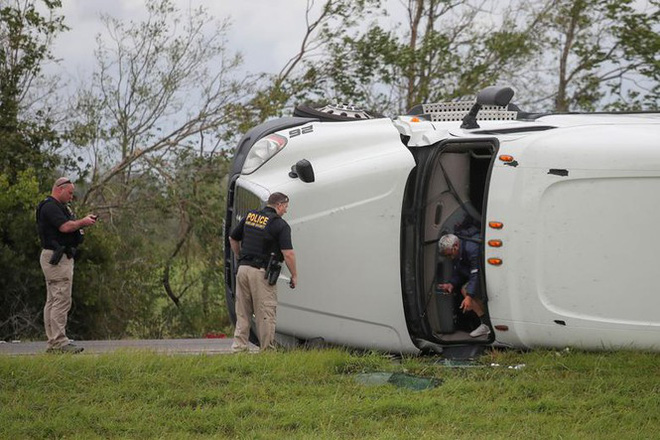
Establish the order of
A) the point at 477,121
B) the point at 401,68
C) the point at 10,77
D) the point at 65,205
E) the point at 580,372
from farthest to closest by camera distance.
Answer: the point at 401,68
the point at 10,77
the point at 65,205
the point at 477,121
the point at 580,372

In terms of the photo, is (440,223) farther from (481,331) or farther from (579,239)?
(579,239)

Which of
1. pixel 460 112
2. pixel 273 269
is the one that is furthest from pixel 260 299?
pixel 460 112

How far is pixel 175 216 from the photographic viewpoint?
21.2 metres

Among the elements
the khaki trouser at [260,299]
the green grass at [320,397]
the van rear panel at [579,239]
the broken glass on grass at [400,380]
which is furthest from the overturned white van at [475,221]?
the broken glass on grass at [400,380]

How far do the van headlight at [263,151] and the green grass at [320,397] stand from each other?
6.48ft

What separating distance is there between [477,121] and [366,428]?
10.9 feet

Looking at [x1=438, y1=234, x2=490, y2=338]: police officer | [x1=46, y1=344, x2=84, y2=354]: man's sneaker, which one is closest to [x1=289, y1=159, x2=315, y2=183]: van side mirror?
[x1=438, y1=234, x2=490, y2=338]: police officer

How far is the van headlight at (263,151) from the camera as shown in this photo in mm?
9273

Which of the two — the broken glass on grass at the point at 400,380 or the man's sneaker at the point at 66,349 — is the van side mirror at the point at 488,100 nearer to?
the broken glass on grass at the point at 400,380

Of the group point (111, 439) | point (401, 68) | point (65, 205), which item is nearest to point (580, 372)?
point (111, 439)

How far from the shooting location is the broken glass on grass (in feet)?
24.1

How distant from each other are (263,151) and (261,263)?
1.09 meters

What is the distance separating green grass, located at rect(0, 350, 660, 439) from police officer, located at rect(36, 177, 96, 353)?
4.67 feet

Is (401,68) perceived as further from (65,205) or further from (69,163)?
(65,205)
